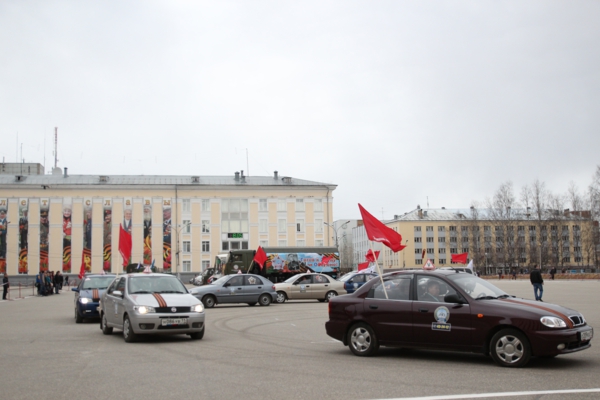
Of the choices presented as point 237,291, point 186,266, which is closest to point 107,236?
point 186,266

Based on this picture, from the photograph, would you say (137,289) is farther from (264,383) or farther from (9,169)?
(9,169)

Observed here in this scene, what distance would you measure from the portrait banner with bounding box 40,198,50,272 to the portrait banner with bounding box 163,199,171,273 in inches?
588

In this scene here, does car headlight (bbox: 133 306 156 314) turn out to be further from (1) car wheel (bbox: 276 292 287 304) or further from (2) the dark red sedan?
(1) car wheel (bbox: 276 292 287 304)

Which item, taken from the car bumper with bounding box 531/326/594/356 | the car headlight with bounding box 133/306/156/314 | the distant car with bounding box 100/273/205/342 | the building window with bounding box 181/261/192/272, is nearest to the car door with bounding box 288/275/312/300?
the distant car with bounding box 100/273/205/342

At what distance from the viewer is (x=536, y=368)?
32.5ft

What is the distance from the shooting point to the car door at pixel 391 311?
440 inches

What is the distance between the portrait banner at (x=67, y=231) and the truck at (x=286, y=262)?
1417 inches

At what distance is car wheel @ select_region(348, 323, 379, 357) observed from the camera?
37.8ft

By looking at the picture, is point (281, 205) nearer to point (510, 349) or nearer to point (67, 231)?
point (67, 231)

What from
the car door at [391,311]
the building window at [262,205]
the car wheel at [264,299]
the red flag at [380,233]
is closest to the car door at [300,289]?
the car wheel at [264,299]

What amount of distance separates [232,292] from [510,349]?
1912 cm

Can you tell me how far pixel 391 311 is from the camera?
11320 millimetres

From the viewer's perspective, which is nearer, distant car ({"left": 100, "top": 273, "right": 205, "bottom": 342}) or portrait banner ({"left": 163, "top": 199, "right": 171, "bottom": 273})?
distant car ({"left": 100, "top": 273, "right": 205, "bottom": 342})

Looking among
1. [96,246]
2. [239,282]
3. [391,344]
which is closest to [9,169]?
[96,246]
